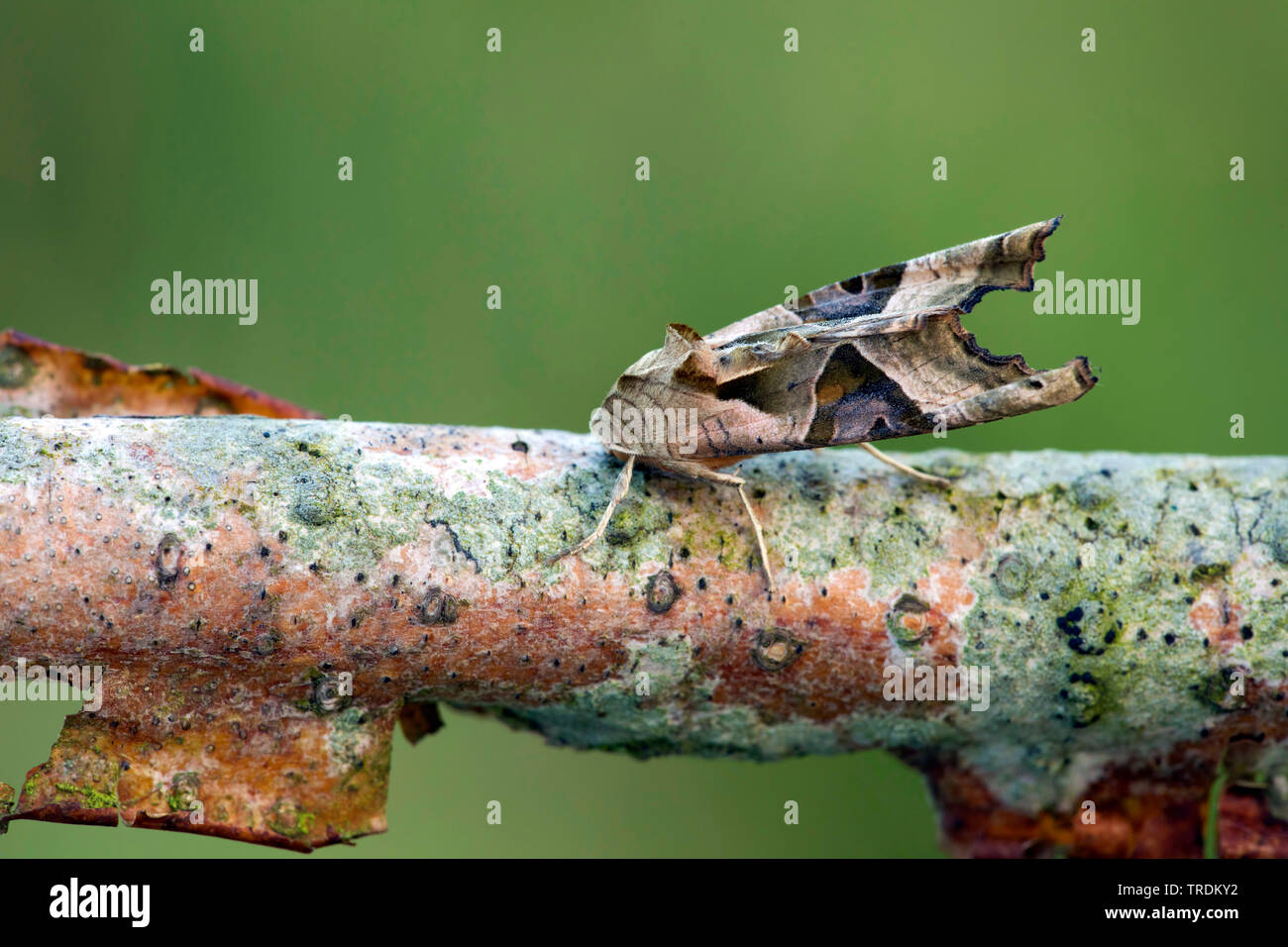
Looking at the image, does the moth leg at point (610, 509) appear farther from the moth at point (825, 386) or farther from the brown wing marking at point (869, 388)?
the brown wing marking at point (869, 388)

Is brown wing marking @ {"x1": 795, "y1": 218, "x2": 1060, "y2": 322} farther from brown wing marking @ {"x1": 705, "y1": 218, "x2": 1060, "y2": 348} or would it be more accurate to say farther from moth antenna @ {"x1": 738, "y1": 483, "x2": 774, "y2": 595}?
moth antenna @ {"x1": 738, "y1": 483, "x2": 774, "y2": 595}

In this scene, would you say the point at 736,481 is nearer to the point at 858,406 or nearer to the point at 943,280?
the point at 858,406

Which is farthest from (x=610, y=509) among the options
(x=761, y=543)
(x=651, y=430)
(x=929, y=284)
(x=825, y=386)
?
(x=929, y=284)

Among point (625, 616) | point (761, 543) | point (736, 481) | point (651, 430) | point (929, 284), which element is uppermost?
point (929, 284)

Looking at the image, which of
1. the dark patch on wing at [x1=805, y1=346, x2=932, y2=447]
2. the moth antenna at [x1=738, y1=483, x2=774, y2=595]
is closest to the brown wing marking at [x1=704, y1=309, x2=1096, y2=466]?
the dark patch on wing at [x1=805, y1=346, x2=932, y2=447]

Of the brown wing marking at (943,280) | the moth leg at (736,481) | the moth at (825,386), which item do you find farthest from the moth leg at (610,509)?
the brown wing marking at (943,280)

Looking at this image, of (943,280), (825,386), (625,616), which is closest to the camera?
(625,616)

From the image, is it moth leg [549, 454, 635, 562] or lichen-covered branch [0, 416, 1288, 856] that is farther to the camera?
moth leg [549, 454, 635, 562]
